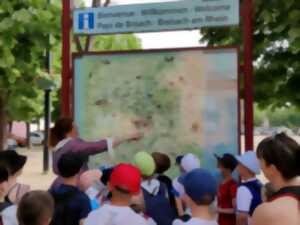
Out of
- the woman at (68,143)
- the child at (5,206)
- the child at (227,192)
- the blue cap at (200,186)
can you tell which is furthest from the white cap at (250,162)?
the child at (5,206)

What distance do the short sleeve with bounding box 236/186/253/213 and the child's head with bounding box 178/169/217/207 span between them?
1.17m

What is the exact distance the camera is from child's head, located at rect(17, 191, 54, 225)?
3.46 metres

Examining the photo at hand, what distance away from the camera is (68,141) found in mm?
5402

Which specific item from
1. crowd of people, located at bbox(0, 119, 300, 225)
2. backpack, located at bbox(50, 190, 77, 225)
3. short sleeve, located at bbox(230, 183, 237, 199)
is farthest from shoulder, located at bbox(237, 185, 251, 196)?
backpack, located at bbox(50, 190, 77, 225)

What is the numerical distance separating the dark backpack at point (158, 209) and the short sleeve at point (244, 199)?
21.5 inches

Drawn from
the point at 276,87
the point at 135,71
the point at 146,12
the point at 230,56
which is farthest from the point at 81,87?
the point at 276,87

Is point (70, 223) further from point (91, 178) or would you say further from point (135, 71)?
point (135, 71)

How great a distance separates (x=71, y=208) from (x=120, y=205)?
0.44 m

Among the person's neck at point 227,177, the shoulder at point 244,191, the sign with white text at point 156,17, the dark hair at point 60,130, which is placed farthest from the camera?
the sign with white text at point 156,17

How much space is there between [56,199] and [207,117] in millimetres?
2857

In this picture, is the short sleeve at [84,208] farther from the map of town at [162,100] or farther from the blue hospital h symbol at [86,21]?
the blue hospital h symbol at [86,21]

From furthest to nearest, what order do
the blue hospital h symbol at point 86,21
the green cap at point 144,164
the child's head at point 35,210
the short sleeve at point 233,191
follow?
1. the blue hospital h symbol at point 86,21
2. the short sleeve at point 233,191
3. the green cap at point 144,164
4. the child's head at point 35,210

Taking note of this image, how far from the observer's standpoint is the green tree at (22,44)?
970 cm

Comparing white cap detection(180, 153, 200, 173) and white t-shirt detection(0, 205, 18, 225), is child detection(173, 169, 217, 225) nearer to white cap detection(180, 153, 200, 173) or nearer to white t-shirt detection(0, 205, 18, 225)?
white t-shirt detection(0, 205, 18, 225)
